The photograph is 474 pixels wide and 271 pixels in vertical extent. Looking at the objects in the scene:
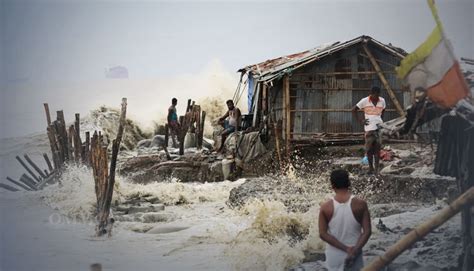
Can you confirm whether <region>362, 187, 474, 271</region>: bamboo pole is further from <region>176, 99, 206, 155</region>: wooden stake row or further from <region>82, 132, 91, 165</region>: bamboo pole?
<region>176, 99, 206, 155</region>: wooden stake row

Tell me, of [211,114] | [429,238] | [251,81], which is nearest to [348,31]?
[429,238]

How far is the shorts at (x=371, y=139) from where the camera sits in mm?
4562

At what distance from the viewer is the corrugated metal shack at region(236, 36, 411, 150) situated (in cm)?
493

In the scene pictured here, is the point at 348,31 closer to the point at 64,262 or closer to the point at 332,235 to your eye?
the point at 332,235

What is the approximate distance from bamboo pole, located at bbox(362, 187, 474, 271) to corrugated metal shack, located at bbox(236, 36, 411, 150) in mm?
1208

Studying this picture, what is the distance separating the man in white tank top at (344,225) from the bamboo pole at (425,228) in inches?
9.0

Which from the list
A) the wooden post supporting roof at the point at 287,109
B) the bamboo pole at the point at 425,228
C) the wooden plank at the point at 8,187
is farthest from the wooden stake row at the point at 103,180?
the bamboo pole at the point at 425,228

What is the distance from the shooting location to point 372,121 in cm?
463

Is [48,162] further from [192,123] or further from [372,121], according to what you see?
[192,123]

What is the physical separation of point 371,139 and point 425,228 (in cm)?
143

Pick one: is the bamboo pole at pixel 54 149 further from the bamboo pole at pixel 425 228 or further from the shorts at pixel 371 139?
→ the bamboo pole at pixel 425 228

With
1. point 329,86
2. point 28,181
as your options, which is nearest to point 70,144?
point 28,181

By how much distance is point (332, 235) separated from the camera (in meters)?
3.26

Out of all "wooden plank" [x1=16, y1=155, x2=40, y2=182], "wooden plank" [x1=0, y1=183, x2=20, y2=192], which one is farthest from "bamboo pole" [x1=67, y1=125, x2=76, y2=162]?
"wooden plank" [x1=0, y1=183, x2=20, y2=192]
